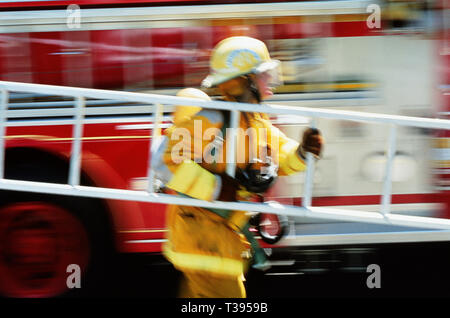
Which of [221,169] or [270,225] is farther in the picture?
[270,225]

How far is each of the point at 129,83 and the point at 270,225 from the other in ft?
4.40

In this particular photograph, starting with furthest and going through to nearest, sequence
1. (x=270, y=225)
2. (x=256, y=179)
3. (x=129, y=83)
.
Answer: (x=129, y=83) → (x=270, y=225) → (x=256, y=179)

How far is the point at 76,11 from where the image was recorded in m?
4.18

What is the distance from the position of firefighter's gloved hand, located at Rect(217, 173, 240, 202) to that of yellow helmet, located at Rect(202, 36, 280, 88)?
40cm

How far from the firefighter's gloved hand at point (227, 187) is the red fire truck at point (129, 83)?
4.34ft

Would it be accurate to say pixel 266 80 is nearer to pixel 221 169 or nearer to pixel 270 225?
pixel 221 169

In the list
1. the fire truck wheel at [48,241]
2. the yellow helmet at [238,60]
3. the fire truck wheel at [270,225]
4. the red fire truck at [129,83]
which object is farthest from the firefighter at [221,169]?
the fire truck wheel at [48,241]

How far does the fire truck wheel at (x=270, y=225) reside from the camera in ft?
10.5

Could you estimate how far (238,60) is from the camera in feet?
9.86

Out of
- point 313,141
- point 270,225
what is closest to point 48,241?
point 270,225

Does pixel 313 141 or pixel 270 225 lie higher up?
pixel 313 141

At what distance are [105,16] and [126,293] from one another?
183 centimetres

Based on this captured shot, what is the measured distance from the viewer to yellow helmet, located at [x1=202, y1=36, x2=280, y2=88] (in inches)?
118
